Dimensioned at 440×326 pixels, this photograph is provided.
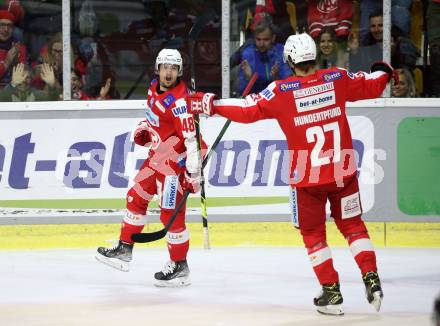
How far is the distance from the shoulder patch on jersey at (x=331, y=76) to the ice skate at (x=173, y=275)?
1.76 meters

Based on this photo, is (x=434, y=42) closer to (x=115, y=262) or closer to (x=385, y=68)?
(x=385, y=68)

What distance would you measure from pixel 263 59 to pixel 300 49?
2733 mm

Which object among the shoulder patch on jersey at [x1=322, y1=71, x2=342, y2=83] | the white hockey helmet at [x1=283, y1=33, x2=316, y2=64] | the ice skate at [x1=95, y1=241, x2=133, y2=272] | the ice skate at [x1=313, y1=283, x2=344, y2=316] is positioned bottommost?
the ice skate at [x1=313, y1=283, x2=344, y2=316]

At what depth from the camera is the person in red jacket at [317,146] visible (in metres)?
5.63

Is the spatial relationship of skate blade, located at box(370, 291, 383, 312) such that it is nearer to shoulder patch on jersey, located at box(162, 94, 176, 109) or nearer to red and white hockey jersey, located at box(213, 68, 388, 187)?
red and white hockey jersey, located at box(213, 68, 388, 187)

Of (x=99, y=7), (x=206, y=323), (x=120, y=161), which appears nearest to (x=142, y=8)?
(x=99, y=7)

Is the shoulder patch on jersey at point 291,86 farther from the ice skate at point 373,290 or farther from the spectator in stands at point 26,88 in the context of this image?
the spectator in stands at point 26,88

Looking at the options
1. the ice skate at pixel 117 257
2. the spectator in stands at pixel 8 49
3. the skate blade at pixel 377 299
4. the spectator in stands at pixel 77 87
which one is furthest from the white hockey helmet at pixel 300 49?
the spectator in stands at pixel 8 49

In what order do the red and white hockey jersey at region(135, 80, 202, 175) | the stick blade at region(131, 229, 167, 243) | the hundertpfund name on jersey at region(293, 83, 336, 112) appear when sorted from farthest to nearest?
the stick blade at region(131, 229, 167, 243) < the red and white hockey jersey at region(135, 80, 202, 175) < the hundertpfund name on jersey at region(293, 83, 336, 112)

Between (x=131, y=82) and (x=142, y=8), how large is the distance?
61 centimetres

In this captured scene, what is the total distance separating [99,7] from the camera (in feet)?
27.1

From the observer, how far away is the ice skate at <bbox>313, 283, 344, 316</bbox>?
18.5 ft

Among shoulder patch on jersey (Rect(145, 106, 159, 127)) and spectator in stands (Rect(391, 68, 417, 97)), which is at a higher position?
spectator in stands (Rect(391, 68, 417, 97))

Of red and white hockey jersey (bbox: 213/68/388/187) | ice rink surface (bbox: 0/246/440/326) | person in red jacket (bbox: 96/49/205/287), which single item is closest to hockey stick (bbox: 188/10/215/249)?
ice rink surface (bbox: 0/246/440/326)
